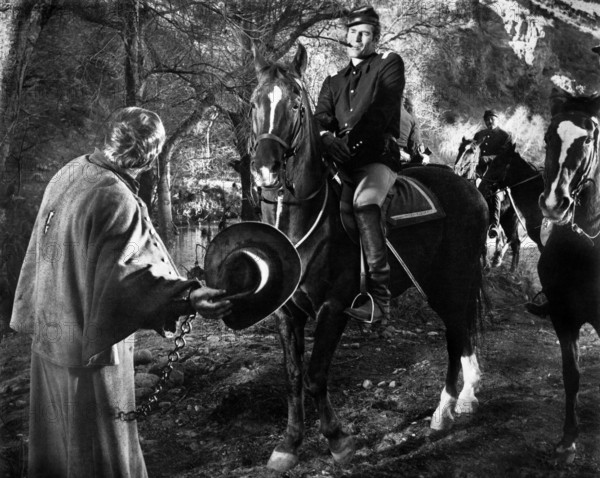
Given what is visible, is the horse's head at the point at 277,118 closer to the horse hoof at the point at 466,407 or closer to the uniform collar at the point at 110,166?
the uniform collar at the point at 110,166

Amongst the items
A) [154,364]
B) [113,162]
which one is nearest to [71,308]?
[113,162]

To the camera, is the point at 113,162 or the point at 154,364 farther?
the point at 154,364

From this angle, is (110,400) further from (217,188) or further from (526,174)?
(526,174)

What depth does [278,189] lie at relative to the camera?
3410 millimetres

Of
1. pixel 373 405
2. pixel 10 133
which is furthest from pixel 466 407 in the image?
pixel 10 133

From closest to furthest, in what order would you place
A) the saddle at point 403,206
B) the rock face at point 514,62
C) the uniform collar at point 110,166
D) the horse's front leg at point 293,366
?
the uniform collar at point 110,166
the horse's front leg at point 293,366
the saddle at point 403,206
the rock face at point 514,62

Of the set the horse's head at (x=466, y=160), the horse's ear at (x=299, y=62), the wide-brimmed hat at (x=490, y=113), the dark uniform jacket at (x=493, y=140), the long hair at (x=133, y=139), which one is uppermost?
the horse's ear at (x=299, y=62)

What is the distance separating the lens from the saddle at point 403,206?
3.75 meters

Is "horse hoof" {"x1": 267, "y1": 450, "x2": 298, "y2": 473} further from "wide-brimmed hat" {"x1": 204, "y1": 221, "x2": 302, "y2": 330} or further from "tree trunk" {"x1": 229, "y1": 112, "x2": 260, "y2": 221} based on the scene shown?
"tree trunk" {"x1": 229, "y1": 112, "x2": 260, "y2": 221}

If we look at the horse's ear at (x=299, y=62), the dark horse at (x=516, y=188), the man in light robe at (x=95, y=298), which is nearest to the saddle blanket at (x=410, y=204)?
the dark horse at (x=516, y=188)

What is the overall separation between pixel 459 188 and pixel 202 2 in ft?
7.64

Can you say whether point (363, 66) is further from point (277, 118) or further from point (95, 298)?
point (95, 298)

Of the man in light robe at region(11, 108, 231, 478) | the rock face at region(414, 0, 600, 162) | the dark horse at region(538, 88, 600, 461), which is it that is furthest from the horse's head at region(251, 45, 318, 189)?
the dark horse at region(538, 88, 600, 461)

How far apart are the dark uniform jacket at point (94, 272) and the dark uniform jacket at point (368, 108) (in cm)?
158
